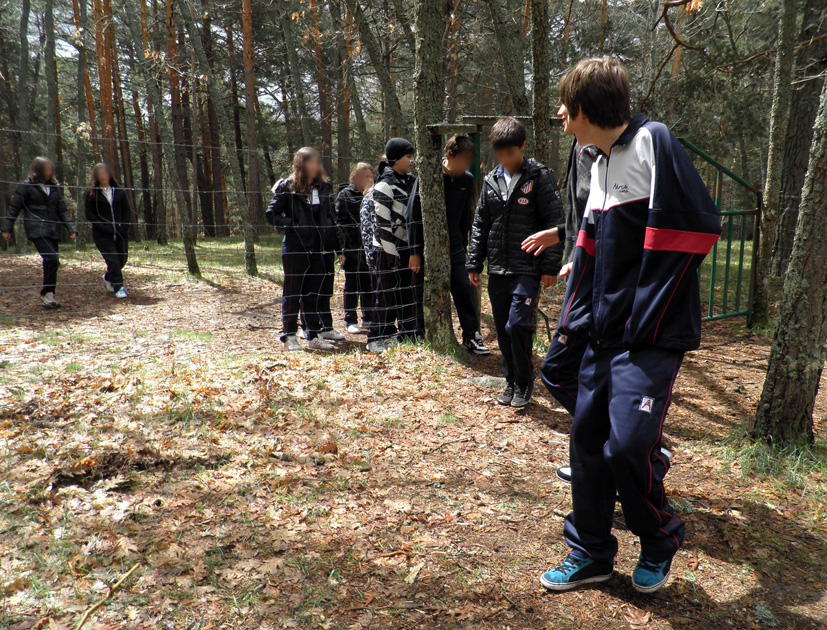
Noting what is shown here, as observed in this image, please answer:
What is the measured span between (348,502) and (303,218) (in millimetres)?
3853

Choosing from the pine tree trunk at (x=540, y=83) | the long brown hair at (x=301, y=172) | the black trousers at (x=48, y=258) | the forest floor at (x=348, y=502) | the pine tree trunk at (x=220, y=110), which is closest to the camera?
the forest floor at (x=348, y=502)

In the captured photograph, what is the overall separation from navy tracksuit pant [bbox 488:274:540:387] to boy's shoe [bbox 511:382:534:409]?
4cm

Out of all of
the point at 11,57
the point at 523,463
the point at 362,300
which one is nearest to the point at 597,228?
the point at 523,463

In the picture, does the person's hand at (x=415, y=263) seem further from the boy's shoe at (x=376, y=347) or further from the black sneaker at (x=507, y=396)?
the black sneaker at (x=507, y=396)

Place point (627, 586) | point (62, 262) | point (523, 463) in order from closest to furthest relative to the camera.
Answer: point (627, 586)
point (523, 463)
point (62, 262)

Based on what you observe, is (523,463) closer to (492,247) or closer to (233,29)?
(492,247)

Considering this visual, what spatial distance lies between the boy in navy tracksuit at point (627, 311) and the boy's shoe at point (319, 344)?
14.0 ft

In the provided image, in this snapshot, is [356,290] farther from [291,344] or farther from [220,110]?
[220,110]

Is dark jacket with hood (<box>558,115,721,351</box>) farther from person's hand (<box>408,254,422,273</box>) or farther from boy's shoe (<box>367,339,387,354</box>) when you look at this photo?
boy's shoe (<box>367,339,387,354</box>)

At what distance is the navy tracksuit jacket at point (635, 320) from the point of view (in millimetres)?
2072

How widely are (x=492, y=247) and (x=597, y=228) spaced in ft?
6.76

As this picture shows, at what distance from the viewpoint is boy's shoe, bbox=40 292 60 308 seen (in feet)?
27.8

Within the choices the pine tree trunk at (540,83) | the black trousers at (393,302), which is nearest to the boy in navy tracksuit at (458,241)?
the black trousers at (393,302)

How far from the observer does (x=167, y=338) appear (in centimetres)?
663
